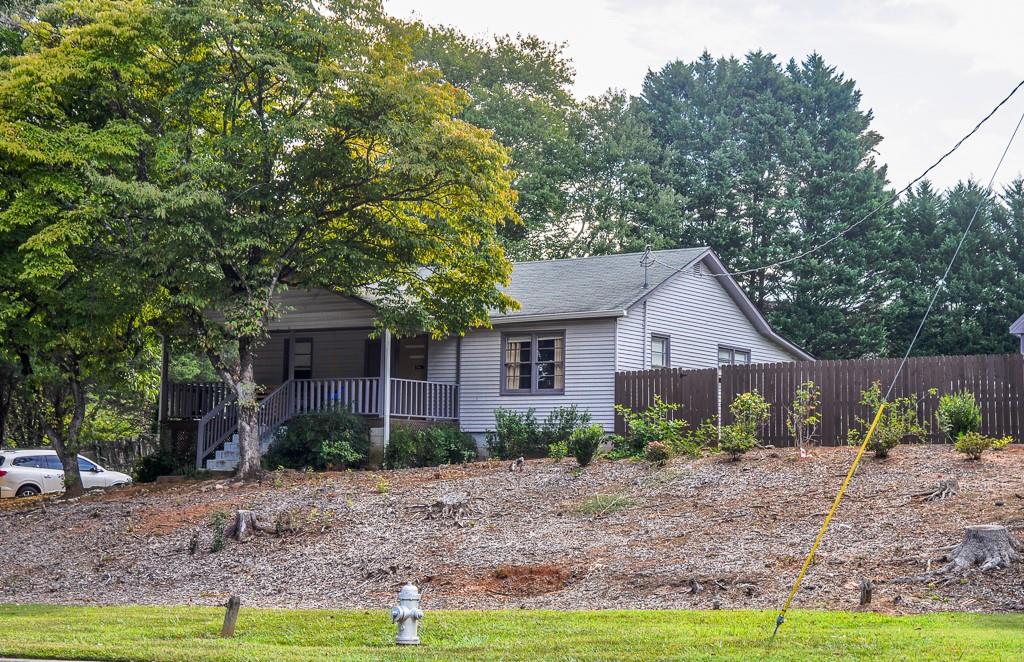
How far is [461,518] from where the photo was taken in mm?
16531

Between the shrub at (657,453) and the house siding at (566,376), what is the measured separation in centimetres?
722

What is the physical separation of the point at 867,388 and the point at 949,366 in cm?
140

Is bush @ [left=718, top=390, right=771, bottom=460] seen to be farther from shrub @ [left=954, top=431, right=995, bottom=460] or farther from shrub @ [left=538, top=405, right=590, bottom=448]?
shrub @ [left=538, top=405, right=590, bottom=448]

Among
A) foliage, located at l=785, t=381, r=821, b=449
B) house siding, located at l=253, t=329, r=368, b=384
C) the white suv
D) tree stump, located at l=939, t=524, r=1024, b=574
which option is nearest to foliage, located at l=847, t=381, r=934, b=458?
foliage, located at l=785, t=381, r=821, b=449

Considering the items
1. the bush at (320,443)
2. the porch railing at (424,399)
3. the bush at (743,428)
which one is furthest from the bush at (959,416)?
the porch railing at (424,399)

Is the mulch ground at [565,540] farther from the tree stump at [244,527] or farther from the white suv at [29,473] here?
the white suv at [29,473]

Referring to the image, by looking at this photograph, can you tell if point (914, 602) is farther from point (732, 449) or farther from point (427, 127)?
point (427, 127)

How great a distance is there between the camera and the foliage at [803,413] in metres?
18.5

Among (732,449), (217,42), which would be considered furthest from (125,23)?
(732,449)

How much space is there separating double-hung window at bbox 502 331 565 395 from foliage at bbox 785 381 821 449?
6.11 meters

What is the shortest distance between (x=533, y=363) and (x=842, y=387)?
7.65 meters

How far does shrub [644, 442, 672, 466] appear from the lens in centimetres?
1800

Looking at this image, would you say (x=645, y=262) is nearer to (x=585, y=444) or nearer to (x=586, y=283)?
(x=586, y=283)

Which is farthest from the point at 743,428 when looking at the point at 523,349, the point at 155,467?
the point at 155,467
